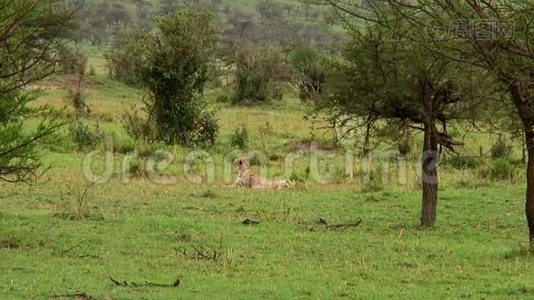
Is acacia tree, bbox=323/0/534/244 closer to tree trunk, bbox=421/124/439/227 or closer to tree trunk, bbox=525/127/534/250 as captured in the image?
tree trunk, bbox=525/127/534/250

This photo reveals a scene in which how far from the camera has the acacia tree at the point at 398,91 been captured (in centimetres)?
1468

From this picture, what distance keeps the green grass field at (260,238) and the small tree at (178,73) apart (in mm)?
4573

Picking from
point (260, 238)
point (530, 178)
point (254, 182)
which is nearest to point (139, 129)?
point (254, 182)

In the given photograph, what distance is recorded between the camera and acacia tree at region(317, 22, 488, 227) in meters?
14.7

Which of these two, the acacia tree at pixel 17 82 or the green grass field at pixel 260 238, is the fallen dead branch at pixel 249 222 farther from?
the acacia tree at pixel 17 82

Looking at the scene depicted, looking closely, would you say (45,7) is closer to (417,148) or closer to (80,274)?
(80,274)

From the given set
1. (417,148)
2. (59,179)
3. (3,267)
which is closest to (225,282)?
(3,267)

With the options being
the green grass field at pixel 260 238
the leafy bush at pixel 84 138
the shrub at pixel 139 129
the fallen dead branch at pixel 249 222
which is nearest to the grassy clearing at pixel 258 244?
the green grass field at pixel 260 238

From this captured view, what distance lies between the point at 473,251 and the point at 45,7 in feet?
24.9

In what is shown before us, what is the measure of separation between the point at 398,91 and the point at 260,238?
3622 millimetres

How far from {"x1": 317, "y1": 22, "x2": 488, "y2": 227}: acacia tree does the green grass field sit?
1.87 m

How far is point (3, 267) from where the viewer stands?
422 inches

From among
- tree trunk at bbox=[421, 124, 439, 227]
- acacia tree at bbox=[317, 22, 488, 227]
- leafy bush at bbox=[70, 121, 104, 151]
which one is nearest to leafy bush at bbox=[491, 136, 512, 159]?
leafy bush at bbox=[70, 121, 104, 151]

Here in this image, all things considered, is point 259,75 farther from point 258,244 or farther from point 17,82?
point 17,82
